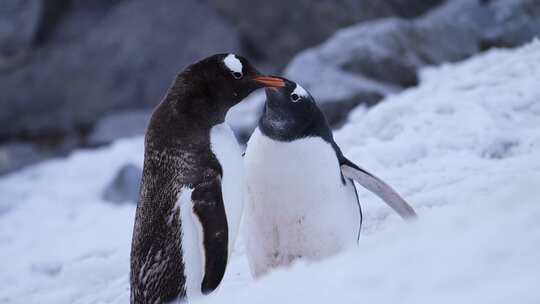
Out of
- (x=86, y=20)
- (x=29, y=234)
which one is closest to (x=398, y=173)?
(x=29, y=234)

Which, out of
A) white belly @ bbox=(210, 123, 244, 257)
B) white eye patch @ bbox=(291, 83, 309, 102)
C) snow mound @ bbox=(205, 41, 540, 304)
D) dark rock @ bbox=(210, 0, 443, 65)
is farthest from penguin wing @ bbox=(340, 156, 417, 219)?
dark rock @ bbox=(210, 0, 443, 65)

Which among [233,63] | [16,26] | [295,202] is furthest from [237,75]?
[16,26]

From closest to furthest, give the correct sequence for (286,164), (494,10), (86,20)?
1. (286,164)
2. (494,10)
3. (86,20)

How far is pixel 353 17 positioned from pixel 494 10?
1.77 m

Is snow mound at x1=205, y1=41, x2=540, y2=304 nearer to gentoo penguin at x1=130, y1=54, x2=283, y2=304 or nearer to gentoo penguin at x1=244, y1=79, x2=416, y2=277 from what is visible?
gentoo penguin at x1=244, y1=79, x2=416, y2=277

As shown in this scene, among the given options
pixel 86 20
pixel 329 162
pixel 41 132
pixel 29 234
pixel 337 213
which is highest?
pixel 86 20

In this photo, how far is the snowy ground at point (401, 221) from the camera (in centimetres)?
112

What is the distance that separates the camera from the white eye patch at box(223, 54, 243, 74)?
7.34ft

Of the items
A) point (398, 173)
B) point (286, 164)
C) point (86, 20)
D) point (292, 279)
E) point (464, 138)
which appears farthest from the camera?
point (86, 20)

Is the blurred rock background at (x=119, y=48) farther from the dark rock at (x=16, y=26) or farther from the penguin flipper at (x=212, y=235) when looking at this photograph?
the penguin flipper at (x=212, y=235)

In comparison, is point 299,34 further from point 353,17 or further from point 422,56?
point 422,56

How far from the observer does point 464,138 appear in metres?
3.30

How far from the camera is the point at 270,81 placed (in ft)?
7.21

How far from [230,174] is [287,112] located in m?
0.29
